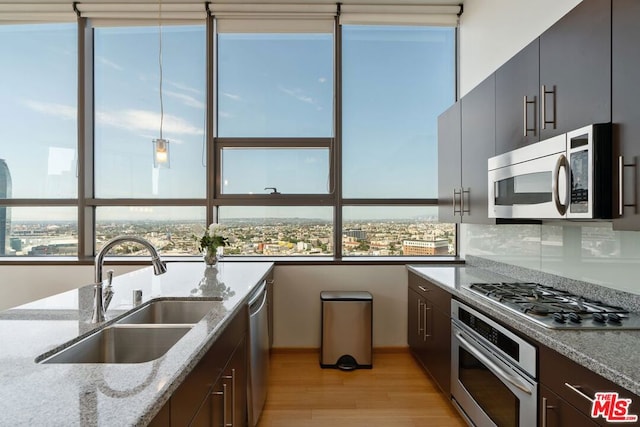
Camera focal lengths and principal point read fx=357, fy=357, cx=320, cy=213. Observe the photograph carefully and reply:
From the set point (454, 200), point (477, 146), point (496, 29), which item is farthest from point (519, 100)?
point (496, 29)

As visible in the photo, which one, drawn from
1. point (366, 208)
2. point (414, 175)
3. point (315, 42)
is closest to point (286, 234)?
point (366, 208)

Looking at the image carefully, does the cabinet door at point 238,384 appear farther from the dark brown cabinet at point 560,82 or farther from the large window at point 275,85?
the large window at point 275,85

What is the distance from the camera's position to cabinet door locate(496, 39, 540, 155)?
6.08 ft

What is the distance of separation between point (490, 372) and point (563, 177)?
39.2 inches

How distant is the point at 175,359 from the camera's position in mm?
1033

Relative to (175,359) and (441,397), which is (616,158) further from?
(441,397)

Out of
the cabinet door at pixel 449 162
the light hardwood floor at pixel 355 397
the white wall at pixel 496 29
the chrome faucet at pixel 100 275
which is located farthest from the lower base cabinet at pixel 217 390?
the white wall at pixel 496 29

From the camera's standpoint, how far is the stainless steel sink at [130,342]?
1.36 metres

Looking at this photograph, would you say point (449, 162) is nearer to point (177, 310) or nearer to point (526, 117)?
point (526, 117)

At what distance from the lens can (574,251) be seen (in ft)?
6.77

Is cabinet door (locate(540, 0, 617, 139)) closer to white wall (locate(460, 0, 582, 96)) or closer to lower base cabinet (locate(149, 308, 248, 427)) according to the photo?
white wall (locate(460, 0, 582, 96))

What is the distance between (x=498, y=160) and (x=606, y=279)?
837 mm

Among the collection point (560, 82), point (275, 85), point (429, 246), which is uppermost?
point (275, 85)

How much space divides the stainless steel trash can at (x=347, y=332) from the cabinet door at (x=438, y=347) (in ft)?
1.67
